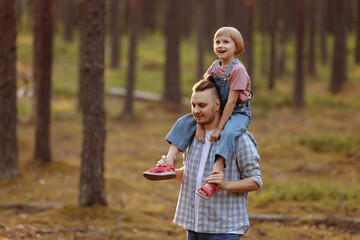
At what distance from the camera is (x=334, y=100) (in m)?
23.7

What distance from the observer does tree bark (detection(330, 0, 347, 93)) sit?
81.1 ft

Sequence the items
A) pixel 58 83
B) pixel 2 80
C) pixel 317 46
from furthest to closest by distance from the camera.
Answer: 1. pixel 317 46
2. pixel 58 83
3. pixel 2 80

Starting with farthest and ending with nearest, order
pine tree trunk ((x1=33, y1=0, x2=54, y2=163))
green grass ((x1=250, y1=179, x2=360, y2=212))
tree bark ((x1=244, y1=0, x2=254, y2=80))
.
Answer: tree bark ((x1=244, y1=0, x2=254, y2=80)) < pine tree trunk ((x1=33, y1=0, x2=54, y2=163)) < green grass ((x1=250, y1=179, x2=360, y2=212))

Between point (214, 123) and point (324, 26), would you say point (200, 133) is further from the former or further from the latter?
point (324, 26)

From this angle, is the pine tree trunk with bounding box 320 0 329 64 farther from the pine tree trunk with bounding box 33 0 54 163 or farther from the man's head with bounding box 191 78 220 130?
the man's head with bounding box 191 78 220 130

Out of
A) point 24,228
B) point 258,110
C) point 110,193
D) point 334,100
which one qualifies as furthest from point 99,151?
point 334,100

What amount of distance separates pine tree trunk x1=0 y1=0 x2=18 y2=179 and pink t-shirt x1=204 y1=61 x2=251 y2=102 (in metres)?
7.67

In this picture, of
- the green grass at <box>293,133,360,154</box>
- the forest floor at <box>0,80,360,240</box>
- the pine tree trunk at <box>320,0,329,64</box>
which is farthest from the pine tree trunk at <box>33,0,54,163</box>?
the pine tree trunk at <box>320,0,329,64</box>

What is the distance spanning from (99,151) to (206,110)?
5.06 m

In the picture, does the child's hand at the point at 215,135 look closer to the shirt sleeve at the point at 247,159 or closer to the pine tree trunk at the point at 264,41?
the shirt sleeve at the point at 247,159

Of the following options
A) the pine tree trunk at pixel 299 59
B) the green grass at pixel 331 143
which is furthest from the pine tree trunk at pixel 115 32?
the green grass at pixel 331 143

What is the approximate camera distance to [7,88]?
10.5 m

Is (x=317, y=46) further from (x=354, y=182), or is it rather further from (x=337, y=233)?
(x=337, y=233)

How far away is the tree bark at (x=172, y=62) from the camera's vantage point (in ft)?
72.5
